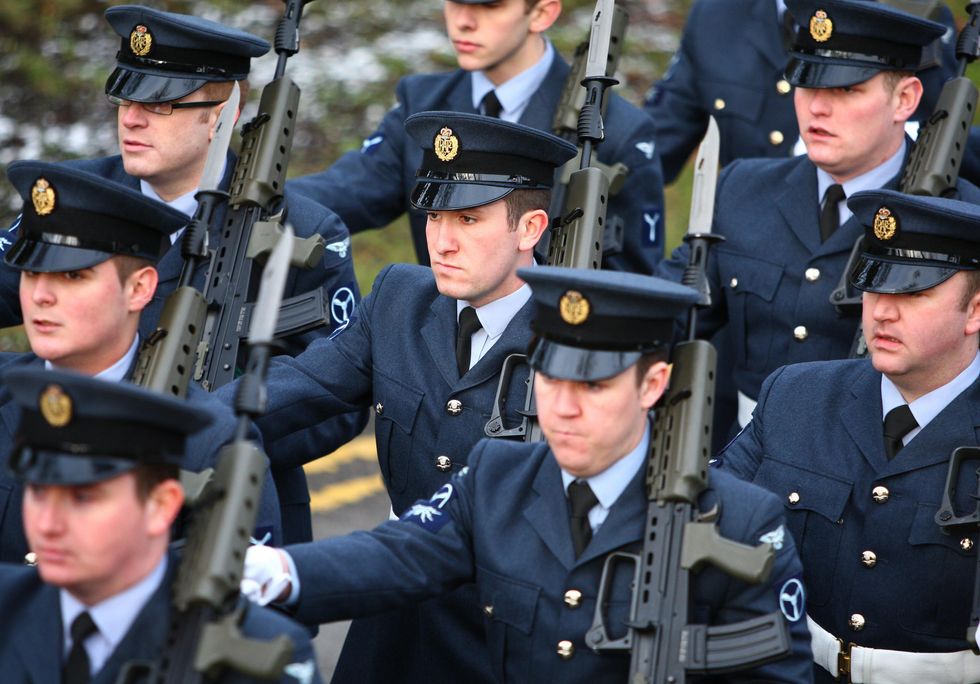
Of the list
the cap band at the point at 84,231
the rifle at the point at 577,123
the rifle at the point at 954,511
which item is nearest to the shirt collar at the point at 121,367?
the cap band at the point at 84,231

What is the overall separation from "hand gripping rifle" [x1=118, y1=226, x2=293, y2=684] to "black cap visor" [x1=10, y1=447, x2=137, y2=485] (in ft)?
0.91

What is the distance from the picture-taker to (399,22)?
48.2 ft

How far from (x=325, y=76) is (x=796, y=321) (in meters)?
7.64

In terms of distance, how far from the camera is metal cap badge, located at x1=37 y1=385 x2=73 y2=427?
13.9ft

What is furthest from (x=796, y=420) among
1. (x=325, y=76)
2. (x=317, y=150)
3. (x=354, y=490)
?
(x=325, y=76)

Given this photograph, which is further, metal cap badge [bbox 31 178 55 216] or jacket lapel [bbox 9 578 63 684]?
metal cap badge [bbox 31 178 55 216]

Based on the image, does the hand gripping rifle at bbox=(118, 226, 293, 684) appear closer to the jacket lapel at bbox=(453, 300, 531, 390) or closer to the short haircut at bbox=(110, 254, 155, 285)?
the short haircut at bbox=(110, 254, 155, 285)

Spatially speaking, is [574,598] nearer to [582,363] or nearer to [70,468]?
[582,363]

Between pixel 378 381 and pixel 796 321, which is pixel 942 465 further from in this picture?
pixel 378 381

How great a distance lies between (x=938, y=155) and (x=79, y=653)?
366 cm

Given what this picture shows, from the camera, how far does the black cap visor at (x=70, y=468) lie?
4.18 metres

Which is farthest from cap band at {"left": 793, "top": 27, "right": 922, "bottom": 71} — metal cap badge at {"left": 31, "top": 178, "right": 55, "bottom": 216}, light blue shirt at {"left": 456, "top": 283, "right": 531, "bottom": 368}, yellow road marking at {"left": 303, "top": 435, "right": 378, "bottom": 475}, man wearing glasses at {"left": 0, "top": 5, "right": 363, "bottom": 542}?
yellow road marking at {"left": 303, "top": 435, "right": 378, "bottom": 475}

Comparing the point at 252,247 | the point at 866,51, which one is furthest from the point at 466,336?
the point at 866,51

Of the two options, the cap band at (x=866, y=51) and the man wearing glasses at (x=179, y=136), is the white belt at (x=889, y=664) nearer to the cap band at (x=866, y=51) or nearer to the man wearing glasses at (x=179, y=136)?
the man wearing glasses at (x=179, y=136)
